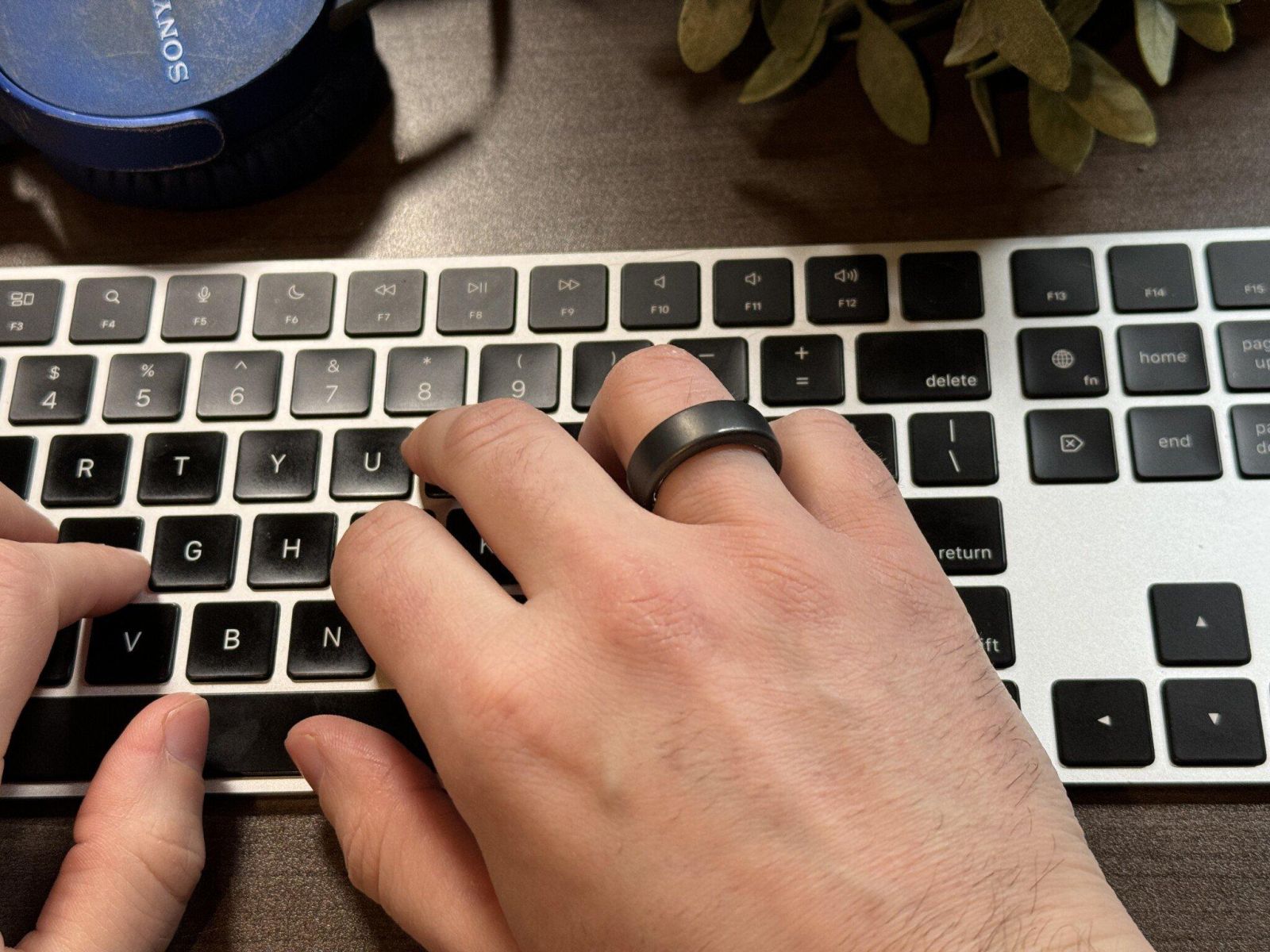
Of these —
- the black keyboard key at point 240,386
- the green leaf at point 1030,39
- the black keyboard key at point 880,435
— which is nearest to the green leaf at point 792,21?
the green leaf at point 1030,39

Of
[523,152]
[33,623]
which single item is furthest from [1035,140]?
[33,623]

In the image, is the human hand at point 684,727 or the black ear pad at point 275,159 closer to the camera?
the human hand at point 684,727

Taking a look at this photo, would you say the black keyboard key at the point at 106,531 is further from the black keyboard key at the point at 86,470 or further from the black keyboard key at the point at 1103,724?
the black keyboard key at the point at 1103,724

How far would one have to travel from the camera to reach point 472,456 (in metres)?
0.43

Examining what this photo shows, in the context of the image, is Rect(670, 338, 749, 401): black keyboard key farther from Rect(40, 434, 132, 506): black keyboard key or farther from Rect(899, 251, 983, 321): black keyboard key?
Rect(40, 434, 132, 506): black keyboard key

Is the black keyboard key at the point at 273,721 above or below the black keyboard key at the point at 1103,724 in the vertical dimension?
below

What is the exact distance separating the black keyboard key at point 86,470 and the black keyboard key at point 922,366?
377 mm

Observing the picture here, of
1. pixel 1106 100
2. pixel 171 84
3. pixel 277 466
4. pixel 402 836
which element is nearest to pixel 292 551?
pixel 277 466

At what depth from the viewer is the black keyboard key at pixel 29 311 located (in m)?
0.52

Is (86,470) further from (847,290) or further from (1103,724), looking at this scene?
(1103,724)

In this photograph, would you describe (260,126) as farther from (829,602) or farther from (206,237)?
(829,602)

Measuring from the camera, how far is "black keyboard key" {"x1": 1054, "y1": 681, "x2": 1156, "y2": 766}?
441 mm

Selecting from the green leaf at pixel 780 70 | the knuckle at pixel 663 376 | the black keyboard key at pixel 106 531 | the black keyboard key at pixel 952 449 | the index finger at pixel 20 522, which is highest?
the green leaf at pixel 780 70

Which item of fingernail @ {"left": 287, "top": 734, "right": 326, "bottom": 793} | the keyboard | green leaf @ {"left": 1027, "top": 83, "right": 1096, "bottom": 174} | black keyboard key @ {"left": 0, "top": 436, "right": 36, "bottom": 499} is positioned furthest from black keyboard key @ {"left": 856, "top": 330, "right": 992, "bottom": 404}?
black keyboard key @ {"left": 0, "top": 436, "right": 36, "bottom": 499}
